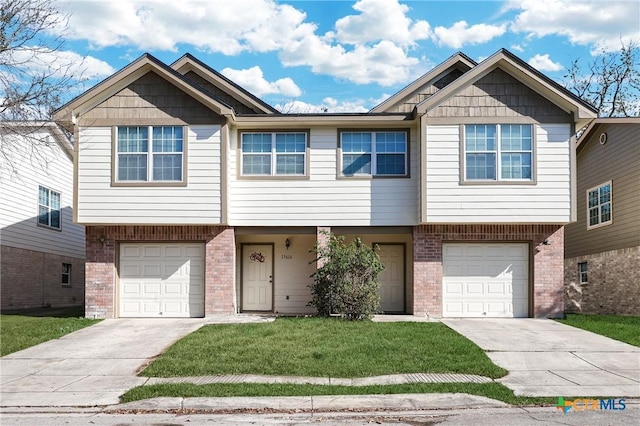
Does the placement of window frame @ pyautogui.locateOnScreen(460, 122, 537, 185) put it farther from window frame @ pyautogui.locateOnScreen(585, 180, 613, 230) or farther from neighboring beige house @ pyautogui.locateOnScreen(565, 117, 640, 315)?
window frame @ pyautogui.locateOnScreen(585, 180, 613, 230)

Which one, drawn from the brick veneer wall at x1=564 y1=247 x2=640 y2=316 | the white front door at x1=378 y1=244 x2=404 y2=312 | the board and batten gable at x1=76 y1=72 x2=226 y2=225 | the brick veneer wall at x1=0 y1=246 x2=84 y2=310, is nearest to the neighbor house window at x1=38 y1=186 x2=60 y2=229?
the brick veneer wall at x1=0 y1=246 x2=84 y2=310

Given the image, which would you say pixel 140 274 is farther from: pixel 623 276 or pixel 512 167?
pixel 623 276

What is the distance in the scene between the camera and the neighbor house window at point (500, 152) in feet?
55.6

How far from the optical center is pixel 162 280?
17.8 meters

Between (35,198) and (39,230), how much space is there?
1238 millimetres

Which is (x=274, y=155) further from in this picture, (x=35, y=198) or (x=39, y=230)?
(x=39, y=230)

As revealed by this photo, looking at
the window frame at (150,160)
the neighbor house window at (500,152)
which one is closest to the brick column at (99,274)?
the window frame at (150,160)

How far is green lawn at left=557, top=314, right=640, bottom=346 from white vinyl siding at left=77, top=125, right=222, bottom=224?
984cm

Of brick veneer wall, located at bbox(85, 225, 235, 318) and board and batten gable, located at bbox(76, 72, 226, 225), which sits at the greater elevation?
board and batten gable, located at bbox(76, 72, 226, 225)

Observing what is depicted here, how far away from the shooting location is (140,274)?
17.8 m

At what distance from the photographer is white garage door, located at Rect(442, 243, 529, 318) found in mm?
17578

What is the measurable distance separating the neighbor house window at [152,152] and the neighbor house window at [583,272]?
14781 millimetres

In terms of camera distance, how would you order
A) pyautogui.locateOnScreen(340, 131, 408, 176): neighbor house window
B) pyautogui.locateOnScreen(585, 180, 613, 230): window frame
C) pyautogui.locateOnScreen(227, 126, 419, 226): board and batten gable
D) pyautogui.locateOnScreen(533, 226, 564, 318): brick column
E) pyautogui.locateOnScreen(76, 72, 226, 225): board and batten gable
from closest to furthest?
pyautogui.locateOnScreen(76, 72, 226, 225): board and batten gable, pyautogui.locateOnScreen(533, 226, 564, 318): brick column, pyautogui.locateOnScreen(227, 126, 419, 226): board and batten gable, pyautogui.locateOnScreen(340, 131, 408, 176): neighbor house window, pyautogui.locateOnScreen(585, 180, 613, 230): window frame

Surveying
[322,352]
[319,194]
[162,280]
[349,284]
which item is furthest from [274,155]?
[322,352]
